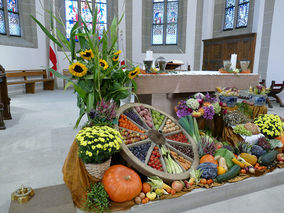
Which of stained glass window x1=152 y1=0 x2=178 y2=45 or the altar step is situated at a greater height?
stained glass window x1=152 y1=0 x2=178 y2=45

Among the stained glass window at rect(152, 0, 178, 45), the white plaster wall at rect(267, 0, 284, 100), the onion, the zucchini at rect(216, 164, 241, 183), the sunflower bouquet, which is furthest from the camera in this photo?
the stained glass window at rect(152, 0, 178, 45)

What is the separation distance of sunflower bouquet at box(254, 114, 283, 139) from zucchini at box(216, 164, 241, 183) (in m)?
0.99

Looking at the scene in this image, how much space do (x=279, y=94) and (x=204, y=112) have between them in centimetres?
522

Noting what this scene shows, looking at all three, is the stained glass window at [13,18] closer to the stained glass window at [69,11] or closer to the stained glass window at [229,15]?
the stained glass window at [69,11]

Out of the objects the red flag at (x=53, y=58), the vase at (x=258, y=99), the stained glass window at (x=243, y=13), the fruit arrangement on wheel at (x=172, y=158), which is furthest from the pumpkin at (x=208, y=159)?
the red flag at (x=53, y=58)

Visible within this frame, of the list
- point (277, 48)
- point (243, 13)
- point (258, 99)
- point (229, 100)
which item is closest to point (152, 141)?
point (229, 100)

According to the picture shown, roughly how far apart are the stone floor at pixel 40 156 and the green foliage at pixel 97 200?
1.19ft

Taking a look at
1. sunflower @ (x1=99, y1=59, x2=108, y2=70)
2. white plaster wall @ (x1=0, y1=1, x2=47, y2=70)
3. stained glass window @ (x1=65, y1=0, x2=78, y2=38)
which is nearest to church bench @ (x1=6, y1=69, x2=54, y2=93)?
white plaster wall @ (x1=0, y1=1, x2=47, y2=70)

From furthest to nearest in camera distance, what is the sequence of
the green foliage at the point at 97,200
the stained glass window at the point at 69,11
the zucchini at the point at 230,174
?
the stained glass window at the point at 69,11, the zucchini at the point at 230,174, the green foliage at the point at 97,200

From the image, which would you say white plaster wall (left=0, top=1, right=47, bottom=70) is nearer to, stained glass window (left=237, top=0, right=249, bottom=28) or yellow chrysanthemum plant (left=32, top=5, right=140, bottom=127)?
yellow chrysanthemum plant (left=32, top=5, right=140, bottom=127)

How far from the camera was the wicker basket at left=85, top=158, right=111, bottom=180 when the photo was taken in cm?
180

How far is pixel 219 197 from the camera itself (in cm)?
199

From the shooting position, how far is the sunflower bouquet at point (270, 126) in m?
2.78

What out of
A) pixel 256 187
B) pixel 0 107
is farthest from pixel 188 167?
pixel 0 107
